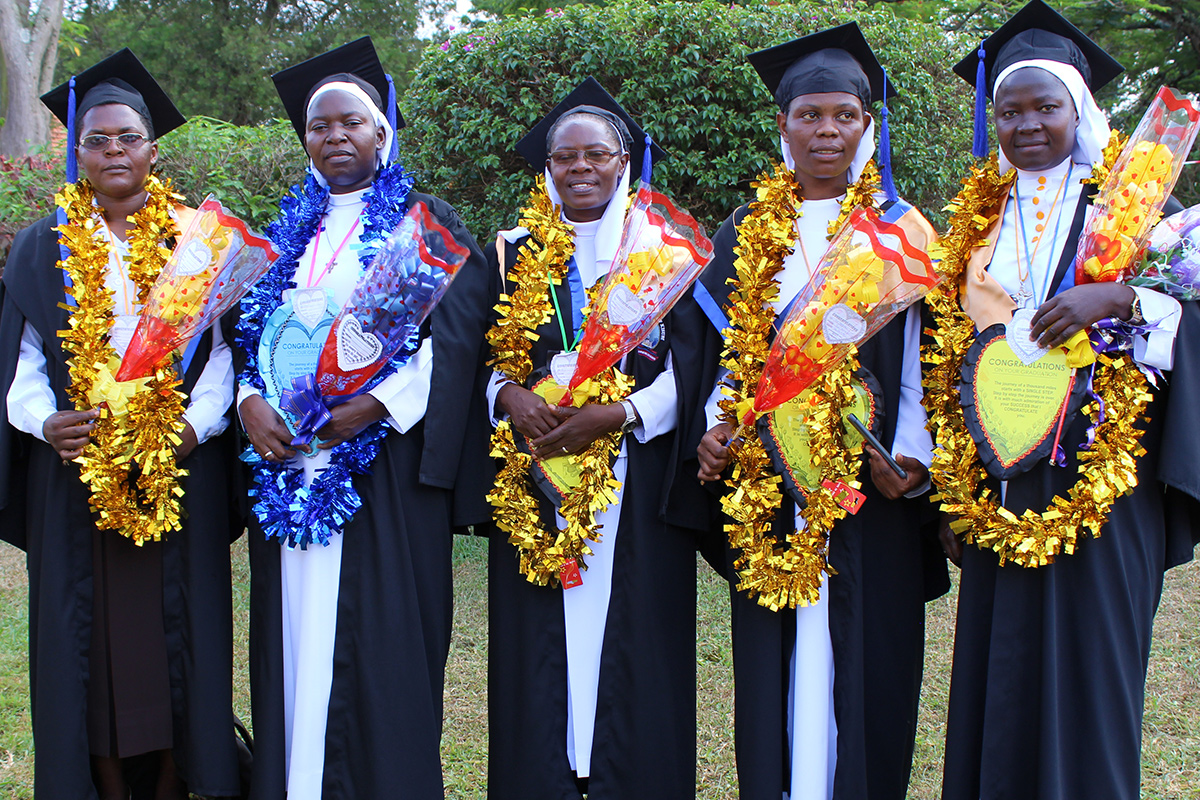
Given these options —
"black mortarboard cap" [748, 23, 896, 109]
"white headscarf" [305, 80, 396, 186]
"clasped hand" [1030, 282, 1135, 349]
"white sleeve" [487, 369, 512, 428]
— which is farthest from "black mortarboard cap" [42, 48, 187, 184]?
"clasped hand" [1030, 282, 1135, 349]

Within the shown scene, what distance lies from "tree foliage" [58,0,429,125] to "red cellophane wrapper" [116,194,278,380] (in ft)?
67.1

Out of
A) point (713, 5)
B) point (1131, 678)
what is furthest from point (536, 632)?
point (713, 5)

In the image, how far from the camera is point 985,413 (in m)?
2.92

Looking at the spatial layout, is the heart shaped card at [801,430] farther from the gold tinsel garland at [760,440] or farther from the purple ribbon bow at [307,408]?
the purple ribbon bow at [307,408]

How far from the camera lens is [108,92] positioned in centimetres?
352

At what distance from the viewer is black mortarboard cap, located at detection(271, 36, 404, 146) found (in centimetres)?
355

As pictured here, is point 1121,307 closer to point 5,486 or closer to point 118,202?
point 118,202

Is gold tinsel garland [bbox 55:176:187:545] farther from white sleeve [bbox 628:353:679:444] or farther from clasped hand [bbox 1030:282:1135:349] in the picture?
clasped hand [bbox 1030:282:1135:349]

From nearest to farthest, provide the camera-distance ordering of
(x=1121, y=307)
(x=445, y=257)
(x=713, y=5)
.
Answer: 1. (x=1121, y=307)
2. (x=445, y=257)
3. (x=713, y=5)

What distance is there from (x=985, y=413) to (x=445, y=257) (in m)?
1.74

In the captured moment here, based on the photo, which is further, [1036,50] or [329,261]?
[329,261]

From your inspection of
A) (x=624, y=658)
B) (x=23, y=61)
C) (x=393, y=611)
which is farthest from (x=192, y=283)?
A: (x=23, y=61)

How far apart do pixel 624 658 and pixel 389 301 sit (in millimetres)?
1432

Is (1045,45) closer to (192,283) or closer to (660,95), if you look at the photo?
(192,283)
